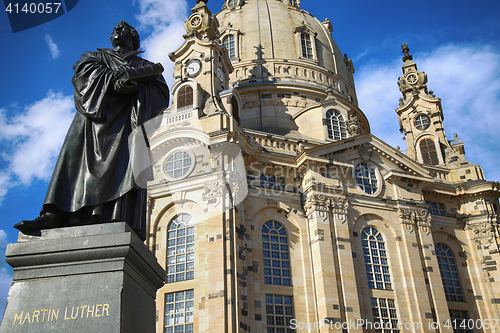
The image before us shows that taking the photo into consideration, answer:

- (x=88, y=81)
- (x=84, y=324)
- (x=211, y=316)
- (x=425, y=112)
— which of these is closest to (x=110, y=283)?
(x=84, y=324)

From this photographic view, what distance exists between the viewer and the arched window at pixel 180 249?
82.9 ft

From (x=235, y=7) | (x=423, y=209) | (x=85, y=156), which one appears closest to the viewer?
(x=85, y=156)

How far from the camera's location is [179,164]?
28.0 meters

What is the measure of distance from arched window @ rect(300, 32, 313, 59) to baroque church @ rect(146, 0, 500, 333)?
27.1 feet

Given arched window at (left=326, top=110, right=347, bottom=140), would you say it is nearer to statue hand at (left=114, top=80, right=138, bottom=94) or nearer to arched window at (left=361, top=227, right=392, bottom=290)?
arched window at (left=361, top=227, right=392, bottom=290)

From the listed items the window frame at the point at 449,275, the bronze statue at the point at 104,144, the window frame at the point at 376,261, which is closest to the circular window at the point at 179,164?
the window frame at the point at 376,261

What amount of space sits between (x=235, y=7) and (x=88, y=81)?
42337mm

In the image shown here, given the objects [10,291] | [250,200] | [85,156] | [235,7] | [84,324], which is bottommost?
[84,324]

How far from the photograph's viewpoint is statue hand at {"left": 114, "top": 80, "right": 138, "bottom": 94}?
6.37m

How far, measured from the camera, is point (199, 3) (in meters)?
36.1

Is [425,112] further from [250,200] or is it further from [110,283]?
[110,283]

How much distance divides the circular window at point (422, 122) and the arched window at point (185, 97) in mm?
21399

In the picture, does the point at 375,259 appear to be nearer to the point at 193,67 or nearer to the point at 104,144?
the point at 193,67

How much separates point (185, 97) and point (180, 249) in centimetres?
998
